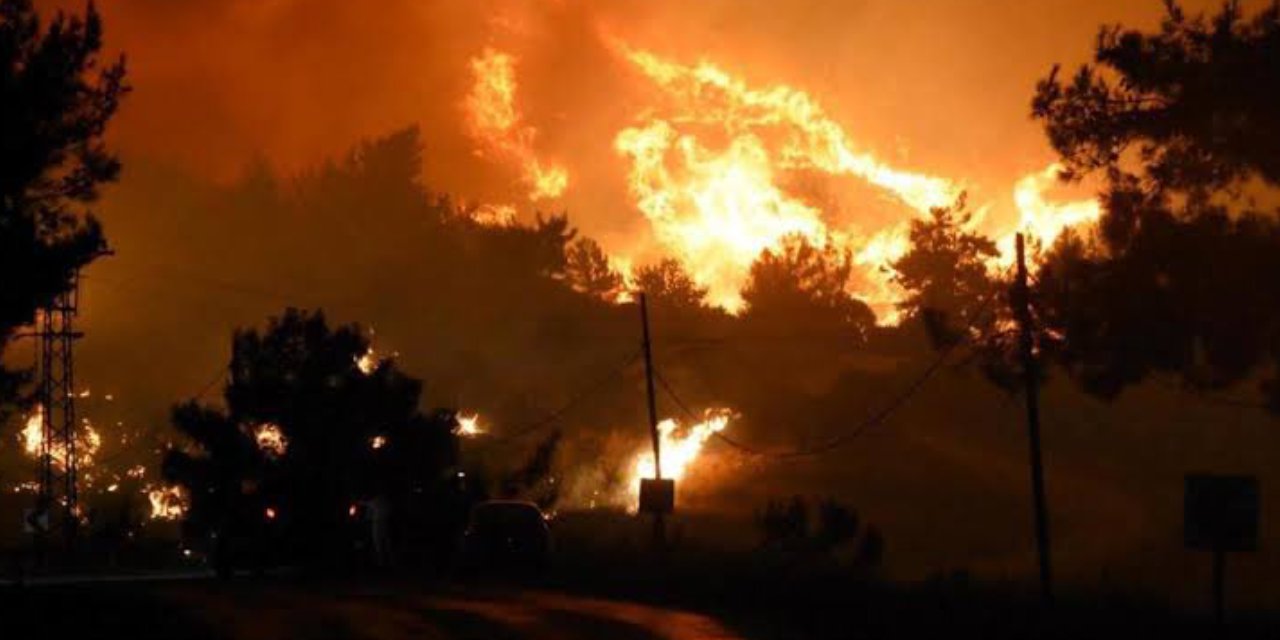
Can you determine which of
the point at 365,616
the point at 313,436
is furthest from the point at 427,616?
the point at 313,436

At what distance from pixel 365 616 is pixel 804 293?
76148mm

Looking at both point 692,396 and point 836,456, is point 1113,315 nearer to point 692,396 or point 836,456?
point 836,456

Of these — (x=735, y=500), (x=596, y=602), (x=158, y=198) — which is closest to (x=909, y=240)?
(x=735, y=500)

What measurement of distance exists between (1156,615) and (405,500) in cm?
3294

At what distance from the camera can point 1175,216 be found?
36.8 m

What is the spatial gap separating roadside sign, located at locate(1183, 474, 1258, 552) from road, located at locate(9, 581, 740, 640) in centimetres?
646

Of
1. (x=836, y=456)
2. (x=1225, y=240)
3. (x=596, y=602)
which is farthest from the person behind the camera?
(x=836, y=456)

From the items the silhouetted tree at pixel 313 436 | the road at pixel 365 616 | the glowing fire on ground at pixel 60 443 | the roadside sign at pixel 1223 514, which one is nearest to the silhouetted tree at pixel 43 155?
the road at pixel 365 616

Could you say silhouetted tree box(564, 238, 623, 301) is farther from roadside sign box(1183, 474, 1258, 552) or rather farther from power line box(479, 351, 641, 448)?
roadside sign box(1183, 474, 1258, 552)

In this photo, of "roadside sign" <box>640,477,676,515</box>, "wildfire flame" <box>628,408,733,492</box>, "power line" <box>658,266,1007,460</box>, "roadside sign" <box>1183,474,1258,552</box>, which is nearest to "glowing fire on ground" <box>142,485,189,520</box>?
"wildfire flame" <box>628,408,733,492</box>

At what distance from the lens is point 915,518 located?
74.8m

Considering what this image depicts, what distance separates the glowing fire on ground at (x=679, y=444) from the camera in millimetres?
85812

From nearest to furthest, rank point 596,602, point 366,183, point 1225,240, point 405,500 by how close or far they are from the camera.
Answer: point 596,602
point 1225,240
point 405,500
point 366,183

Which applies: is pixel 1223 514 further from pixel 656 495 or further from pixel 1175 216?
pixel 656 495
